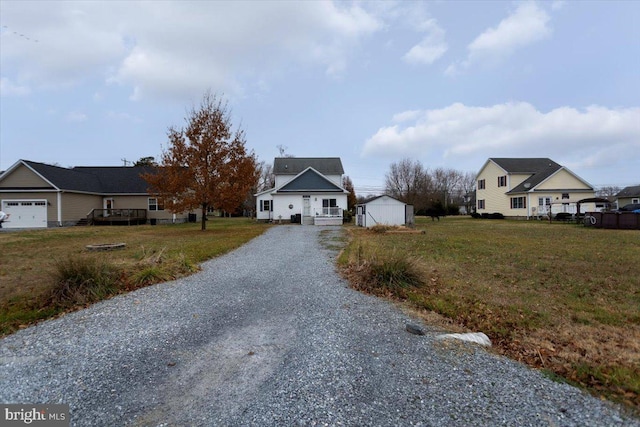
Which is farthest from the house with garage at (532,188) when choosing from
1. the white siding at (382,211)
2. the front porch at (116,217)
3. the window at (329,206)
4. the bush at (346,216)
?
the front porch at (116,217)

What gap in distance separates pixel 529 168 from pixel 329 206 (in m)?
23.1

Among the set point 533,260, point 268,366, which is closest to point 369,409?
point 268,366

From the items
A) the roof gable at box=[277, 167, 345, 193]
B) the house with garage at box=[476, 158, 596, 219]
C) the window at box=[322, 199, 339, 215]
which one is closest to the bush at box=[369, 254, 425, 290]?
the window at box=[322, 199, 339, 215]

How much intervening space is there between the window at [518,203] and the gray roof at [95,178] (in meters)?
35.5

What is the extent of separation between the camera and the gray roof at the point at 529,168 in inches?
1270

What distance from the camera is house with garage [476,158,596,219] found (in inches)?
1234

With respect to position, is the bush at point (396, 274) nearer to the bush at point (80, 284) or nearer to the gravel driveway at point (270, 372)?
the gravel driveway at point (270, 372)

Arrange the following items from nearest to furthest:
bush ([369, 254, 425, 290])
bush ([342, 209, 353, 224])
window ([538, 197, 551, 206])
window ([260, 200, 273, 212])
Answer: bush ([369, 254, 425, 290]) → bush ([342, 209, 353, 224]) → window ([260, 200, 273, 212]) → window ([538, 197, 551, 206])

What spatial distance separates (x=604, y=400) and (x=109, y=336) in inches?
216

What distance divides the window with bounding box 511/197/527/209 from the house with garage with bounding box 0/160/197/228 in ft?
106

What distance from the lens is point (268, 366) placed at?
350cm

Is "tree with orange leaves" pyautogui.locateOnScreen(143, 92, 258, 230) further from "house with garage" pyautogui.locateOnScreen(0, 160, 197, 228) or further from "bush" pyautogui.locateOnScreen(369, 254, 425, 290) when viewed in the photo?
"bush" pyautogui.locateOnScreen(369, 254, 425, 290)

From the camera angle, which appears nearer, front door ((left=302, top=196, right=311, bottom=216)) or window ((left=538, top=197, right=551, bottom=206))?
front door ((left=302, top=196, right=311, bottom=216))

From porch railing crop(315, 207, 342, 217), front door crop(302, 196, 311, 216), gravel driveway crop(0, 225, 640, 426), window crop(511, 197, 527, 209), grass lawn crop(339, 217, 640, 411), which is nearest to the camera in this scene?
gravel driveway crop(0, 225, 640, 426)
